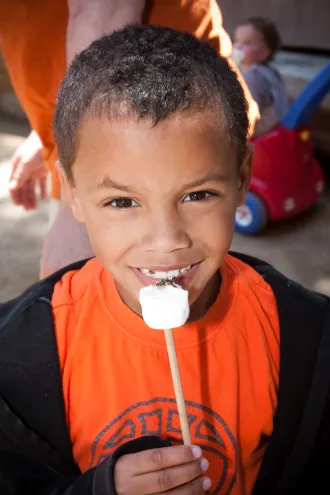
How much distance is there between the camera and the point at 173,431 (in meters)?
0.91

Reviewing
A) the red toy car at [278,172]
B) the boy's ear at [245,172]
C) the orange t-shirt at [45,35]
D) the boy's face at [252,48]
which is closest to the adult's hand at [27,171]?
the orange t-shirt at [45,35]

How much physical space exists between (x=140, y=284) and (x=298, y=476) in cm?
50

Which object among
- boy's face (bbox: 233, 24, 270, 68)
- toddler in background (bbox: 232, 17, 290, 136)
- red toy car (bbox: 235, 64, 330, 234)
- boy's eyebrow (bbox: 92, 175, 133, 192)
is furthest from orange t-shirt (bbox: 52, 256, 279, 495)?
boy's face (bbox: 233, 24, 270, 68)

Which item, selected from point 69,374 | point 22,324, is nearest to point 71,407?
point 69,374

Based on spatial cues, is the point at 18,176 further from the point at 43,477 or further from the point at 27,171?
the point at 43,477

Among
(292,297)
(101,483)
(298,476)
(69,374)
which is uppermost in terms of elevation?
(292,297)

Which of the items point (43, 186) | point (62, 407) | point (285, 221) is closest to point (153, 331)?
point (62, 407)

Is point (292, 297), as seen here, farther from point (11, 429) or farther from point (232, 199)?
point (11, 429)

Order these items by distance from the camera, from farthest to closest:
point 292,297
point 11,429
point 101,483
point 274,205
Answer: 1. point 274,205
2. point 292,297
3. point 11,429
4. point 101,483

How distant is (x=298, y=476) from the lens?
100 centimetres

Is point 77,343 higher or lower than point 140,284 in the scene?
lower

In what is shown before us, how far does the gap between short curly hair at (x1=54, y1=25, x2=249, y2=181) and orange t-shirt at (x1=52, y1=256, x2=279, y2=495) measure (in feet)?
0.82

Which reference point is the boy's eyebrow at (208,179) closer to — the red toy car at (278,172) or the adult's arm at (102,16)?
the adult's arm at (102,16)

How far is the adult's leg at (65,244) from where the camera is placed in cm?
116
